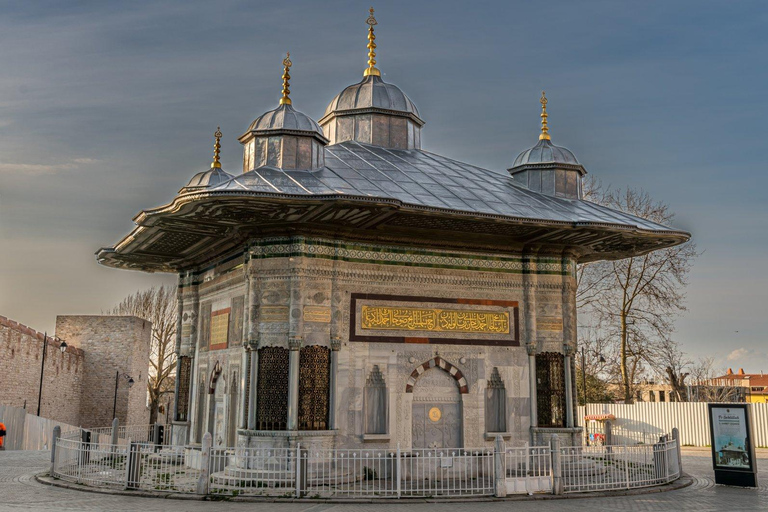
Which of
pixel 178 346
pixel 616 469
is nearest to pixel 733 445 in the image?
pixel 616 469

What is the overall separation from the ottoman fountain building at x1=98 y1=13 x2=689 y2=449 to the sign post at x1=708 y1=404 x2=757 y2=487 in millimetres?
2440

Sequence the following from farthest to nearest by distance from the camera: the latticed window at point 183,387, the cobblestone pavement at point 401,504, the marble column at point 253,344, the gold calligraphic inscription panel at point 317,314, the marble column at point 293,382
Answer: the latticed window at point 183,387, the gold calligraphic inscription panel at point 317,314, the marble column at point 253,344, the marble column at point 293,382, the cobblestone pavement at point 401,504

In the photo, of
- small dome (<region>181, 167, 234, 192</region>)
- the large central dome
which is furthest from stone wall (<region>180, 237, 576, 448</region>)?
the large central dome

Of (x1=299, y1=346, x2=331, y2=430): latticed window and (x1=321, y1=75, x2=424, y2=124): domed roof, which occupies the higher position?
(x1=321, y1=75, x2=424, y2=124): domed roof

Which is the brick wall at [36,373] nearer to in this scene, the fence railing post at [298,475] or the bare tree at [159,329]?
the bare tree at [159,329]

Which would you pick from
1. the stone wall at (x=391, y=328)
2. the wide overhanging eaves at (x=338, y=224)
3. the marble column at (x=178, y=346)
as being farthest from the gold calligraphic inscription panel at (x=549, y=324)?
the marble column at (x=178, y=346)

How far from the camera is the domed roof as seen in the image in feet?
54.1

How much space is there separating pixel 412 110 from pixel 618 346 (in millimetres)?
14243

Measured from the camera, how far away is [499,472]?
10117 mm

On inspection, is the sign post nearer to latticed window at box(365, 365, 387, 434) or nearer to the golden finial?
latticed window at box(365, 365, 387, 434)

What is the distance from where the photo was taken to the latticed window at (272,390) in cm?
1126

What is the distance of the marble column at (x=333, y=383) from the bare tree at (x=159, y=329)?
2715 centimetres

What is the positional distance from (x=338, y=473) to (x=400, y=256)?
3813 mm

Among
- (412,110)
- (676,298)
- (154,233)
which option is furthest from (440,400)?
(676,298)
